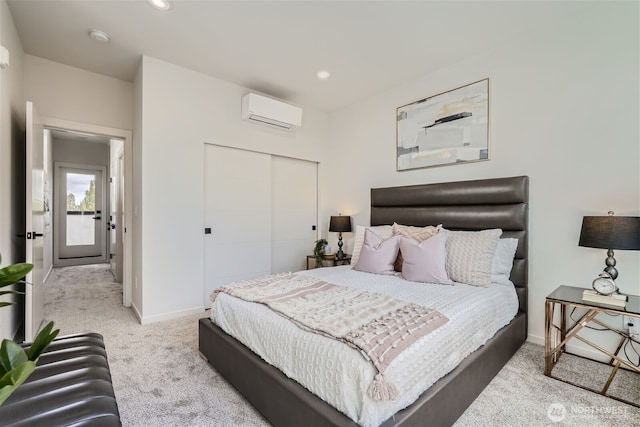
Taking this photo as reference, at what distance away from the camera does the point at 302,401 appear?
54.0 inches

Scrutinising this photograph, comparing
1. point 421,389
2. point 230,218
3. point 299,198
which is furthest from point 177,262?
point 421,389

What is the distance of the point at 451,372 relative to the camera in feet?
5.26

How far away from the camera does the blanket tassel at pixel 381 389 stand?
118 centimetres

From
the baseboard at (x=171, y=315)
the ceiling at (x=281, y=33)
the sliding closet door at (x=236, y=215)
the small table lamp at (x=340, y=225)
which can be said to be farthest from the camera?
the small table lamp at (x=340, y=225)

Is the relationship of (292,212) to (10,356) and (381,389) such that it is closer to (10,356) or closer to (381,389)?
(381,389)

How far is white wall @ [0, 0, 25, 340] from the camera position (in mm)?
2236

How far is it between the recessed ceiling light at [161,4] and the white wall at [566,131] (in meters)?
2.72

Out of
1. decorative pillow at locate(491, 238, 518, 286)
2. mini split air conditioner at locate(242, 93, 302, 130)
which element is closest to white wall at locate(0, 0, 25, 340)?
mini split air conditioner at locate(242, 93, 302, 130)

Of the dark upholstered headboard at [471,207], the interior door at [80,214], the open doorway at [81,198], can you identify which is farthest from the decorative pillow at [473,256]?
the interior door at [80,214]

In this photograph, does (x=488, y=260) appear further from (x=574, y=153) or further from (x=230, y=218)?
(x=230, y=218)

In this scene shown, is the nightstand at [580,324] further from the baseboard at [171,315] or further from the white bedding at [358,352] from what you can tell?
the baseboard at [171,315]

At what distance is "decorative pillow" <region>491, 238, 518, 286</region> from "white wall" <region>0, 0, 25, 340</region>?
152 inches

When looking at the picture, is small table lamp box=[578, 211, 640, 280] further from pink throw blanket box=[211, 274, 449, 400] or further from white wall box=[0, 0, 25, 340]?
white wall box=[0, 0, 25, 340]

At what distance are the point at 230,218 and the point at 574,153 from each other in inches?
139
